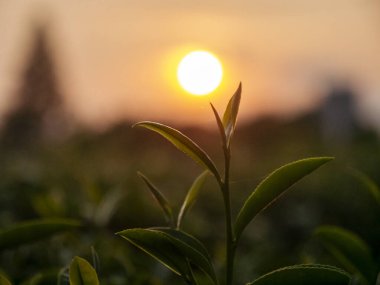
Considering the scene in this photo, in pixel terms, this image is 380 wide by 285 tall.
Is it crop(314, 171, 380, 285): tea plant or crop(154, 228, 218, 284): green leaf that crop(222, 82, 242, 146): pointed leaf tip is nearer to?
crop(154, 228, 218, 284): green leaf

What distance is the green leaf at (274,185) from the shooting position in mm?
926

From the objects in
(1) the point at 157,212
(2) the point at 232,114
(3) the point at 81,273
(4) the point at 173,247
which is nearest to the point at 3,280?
(3) the point at 81,273

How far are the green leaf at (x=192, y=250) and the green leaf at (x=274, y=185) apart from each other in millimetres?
49

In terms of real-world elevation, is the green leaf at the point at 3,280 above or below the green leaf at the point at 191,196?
below

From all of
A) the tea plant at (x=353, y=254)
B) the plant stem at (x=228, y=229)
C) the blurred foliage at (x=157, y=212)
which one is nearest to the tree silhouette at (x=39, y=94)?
the blurred foliage at (x=157, y=212)

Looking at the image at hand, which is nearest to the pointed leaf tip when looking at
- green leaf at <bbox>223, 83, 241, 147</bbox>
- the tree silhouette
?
green leaf at <bbox>223, 83, 241, 147</bbox>

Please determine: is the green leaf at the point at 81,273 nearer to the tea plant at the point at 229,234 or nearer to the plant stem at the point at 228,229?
the tea plant at the point at 229,234

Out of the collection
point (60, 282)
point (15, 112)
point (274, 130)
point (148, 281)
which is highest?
point (60, 282)

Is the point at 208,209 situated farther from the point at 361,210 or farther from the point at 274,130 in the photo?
the point at 274,130

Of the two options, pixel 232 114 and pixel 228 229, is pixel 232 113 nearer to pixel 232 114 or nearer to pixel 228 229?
pixel 232 114

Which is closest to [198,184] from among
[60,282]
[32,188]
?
[60,282]

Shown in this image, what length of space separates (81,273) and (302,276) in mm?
254

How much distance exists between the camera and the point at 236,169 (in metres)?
5.65

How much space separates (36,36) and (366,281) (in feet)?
134
